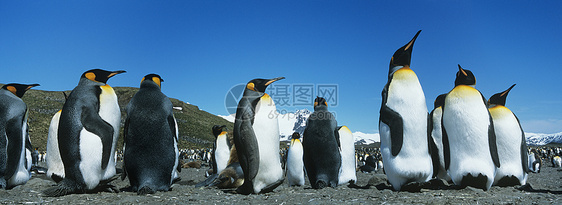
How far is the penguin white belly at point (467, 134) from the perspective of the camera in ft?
16.6

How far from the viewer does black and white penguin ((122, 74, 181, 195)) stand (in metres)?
5.17

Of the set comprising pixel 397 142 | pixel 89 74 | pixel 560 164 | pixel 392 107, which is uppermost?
pixel 89 74

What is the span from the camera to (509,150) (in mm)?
5988

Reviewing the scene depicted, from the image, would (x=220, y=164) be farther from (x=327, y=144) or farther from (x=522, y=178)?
(x=522, y=178)

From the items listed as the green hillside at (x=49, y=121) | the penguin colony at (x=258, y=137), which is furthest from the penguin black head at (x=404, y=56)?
the green hillside at (x=49, y=121)

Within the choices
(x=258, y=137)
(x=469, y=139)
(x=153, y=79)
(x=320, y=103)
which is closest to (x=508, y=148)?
(x=469, y=139)

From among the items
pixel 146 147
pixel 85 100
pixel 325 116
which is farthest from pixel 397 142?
pixel 85 100

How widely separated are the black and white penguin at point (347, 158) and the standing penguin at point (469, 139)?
264 cm

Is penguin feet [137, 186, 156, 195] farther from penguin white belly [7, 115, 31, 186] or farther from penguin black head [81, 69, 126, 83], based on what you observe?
penguin white belly [7, 115, 31, 186]

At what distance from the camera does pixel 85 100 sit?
514 cm

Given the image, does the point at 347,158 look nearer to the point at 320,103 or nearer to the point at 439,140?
the point at 320,103

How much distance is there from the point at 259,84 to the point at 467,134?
2868mm

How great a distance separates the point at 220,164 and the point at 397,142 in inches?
220

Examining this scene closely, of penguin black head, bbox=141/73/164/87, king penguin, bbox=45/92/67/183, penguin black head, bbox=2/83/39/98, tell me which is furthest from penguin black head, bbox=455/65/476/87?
penguin black head, bbox=2/83/39/98
